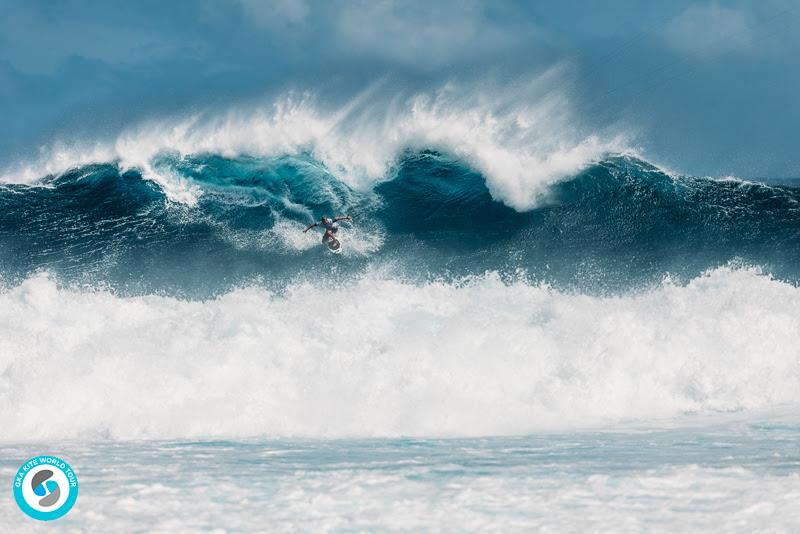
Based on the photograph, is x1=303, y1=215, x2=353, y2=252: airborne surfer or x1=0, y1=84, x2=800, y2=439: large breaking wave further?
x1=303, y1=215, x2=353, y2=252: airborne surfer

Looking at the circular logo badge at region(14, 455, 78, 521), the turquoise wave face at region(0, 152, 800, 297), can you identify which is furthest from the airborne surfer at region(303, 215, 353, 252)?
the circular logo badge at region(14, 455, 78, 521)

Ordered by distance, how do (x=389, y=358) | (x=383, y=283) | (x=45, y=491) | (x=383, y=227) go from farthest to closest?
(x=383, y=227) < (x=383, y=283) < (x=389, y=358) < (x=45, y=491)

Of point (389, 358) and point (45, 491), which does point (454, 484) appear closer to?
point (45, 491)

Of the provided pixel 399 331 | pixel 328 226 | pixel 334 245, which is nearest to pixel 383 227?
pixel 334 245

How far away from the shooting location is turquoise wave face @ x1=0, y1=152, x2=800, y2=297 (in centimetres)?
1452

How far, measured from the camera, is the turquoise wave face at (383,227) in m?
14.5

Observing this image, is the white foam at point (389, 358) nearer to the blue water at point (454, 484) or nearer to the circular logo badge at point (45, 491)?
the blue water at point (454, 484)

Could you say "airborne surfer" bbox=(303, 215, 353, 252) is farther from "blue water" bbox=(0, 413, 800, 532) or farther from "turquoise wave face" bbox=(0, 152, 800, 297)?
"blue water" bbox=(0, 413, 800, 532)

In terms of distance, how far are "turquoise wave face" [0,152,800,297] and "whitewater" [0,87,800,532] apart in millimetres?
62

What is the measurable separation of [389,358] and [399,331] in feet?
2.76

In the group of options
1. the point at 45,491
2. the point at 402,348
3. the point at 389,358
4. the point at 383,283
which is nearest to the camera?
the point at 45,491

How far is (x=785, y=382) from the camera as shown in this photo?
427 inches

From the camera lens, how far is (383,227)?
50.6 feet

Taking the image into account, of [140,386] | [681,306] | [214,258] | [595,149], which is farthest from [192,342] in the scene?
[595,149]
